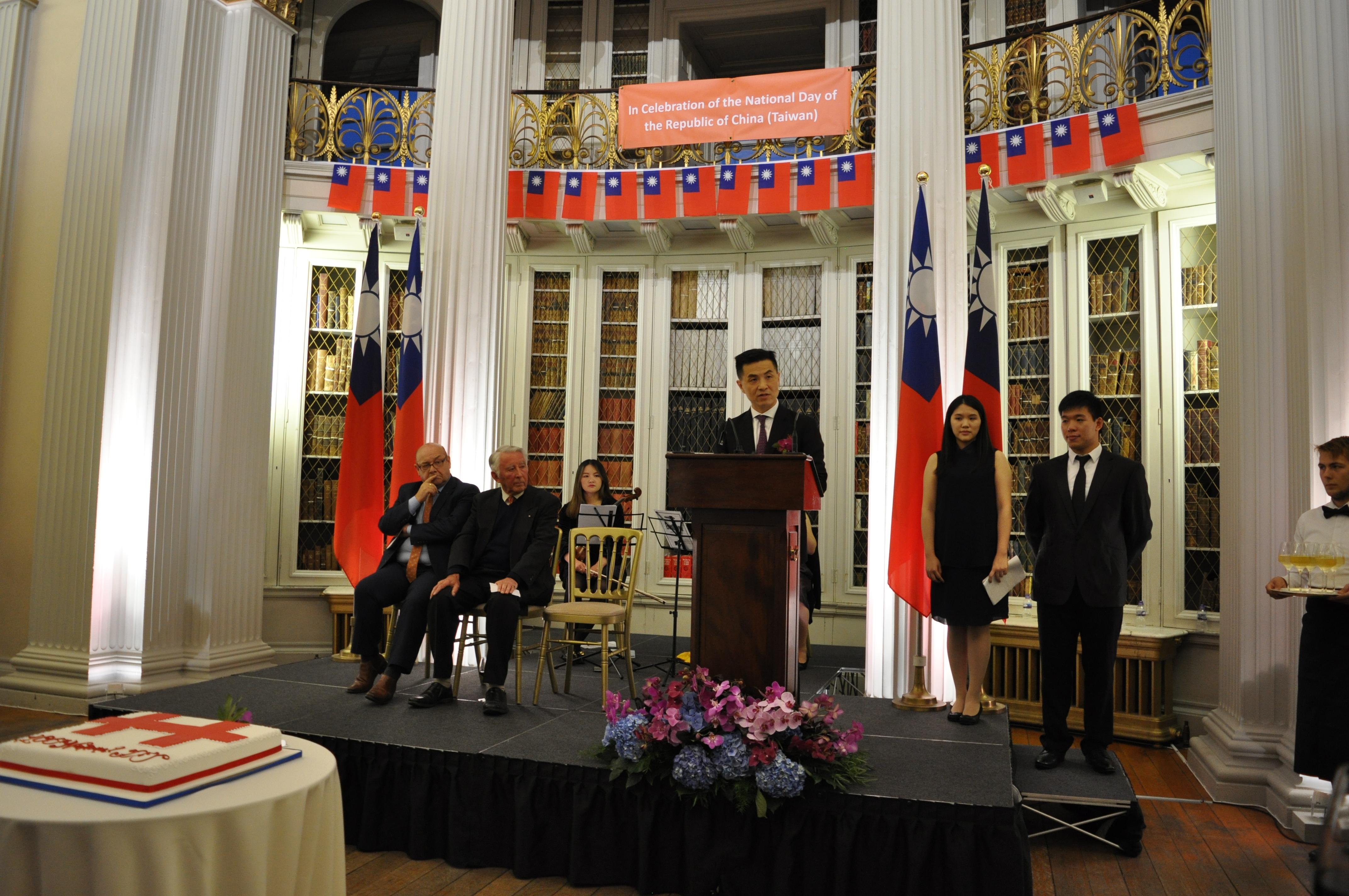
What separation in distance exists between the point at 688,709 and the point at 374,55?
8.22m

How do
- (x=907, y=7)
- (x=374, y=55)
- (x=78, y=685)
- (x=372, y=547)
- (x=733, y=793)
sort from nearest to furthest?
(x=733, y=793) → (x=907, y=7) → (x=78, y=685) → (x=372, y=547) → (x=374, y=55)

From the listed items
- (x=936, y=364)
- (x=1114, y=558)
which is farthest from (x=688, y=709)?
(x=936, y=364)

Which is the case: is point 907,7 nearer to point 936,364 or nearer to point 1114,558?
point 936,364

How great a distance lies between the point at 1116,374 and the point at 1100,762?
10.9 feet

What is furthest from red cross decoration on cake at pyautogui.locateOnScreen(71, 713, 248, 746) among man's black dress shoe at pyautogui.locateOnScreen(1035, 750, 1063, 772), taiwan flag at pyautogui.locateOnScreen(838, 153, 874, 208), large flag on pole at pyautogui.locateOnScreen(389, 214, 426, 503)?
taiwan flag at pyautogui.locateOnScreen(838, 153, 874, 208)

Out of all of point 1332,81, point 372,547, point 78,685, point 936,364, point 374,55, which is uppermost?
point 374,55

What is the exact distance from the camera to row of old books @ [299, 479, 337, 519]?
7688 millimetres

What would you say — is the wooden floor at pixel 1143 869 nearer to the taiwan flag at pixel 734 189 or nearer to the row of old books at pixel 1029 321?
the row of old books at pixel 1029 321

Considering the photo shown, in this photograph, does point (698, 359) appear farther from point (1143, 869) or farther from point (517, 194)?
point (1143, 869)

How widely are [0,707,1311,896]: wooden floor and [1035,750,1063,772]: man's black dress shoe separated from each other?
0.27m

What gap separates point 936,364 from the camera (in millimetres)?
4488

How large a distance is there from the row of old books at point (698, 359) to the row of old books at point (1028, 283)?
233 centimetres

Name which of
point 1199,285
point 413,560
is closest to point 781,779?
point 413,560

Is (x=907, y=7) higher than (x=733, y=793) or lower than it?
higher
